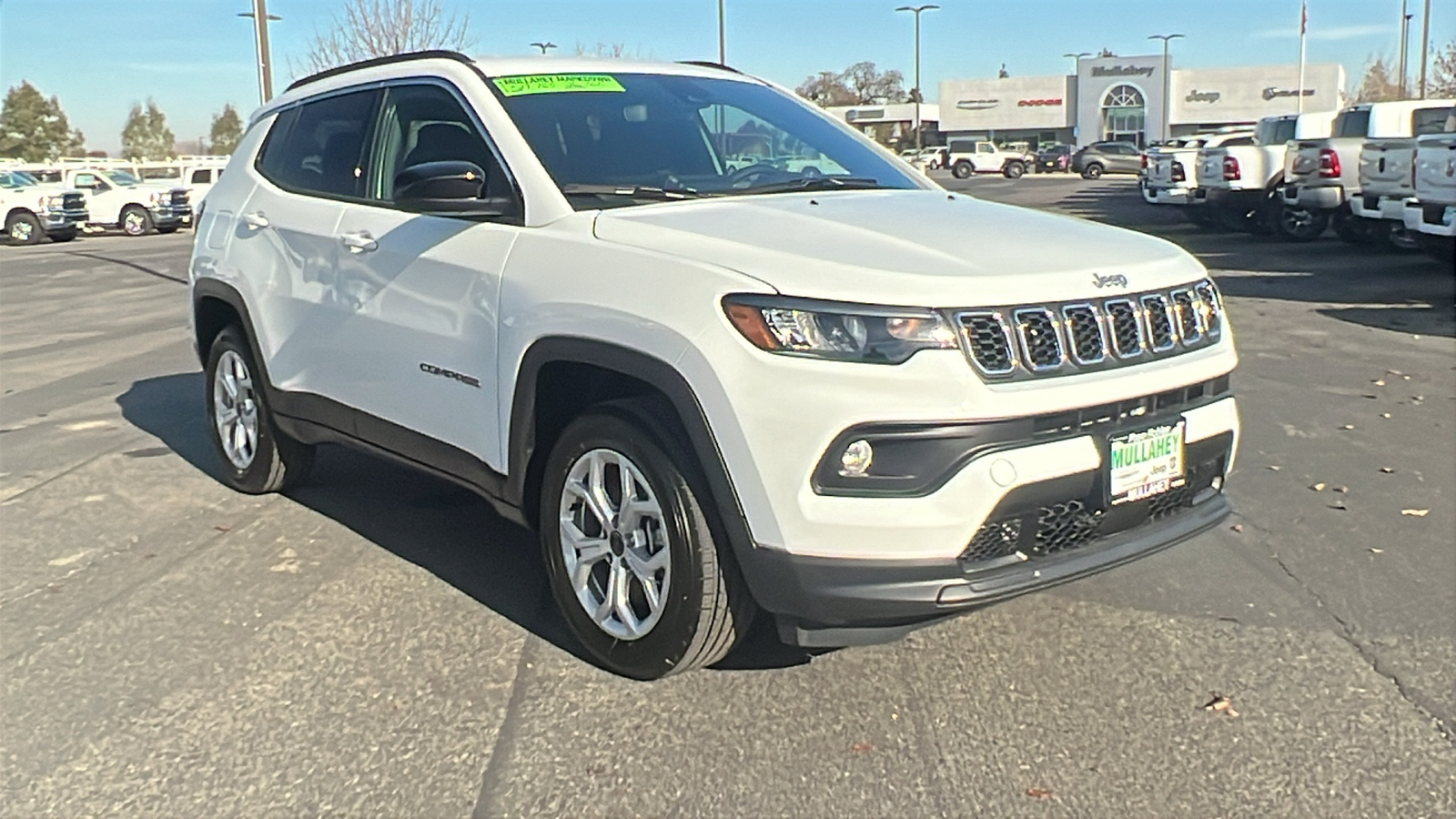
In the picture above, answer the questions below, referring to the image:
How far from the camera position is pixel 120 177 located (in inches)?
1238

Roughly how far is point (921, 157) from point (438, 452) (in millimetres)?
58187

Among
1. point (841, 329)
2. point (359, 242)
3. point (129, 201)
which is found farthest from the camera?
point (129, 201)

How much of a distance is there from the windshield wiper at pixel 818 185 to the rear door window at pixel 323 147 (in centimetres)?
159

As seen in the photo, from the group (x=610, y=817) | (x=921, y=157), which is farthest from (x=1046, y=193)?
(x=610, y=817)

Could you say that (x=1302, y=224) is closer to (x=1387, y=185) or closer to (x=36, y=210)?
(x=1387, y=185)

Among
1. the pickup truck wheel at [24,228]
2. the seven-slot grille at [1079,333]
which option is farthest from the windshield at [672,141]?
the pickup truck wheel at [24,228]

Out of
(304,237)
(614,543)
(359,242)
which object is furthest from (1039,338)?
(304,237)

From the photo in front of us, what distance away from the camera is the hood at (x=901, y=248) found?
324 cm

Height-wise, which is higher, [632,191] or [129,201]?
[632,191]

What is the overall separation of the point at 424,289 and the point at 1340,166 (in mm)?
14405

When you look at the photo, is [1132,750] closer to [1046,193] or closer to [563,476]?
[563,476]

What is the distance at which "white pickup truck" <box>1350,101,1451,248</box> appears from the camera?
13148 millimetres

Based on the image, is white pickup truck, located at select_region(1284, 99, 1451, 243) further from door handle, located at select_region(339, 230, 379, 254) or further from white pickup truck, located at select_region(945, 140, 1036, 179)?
white pickup truck, located at select_region(945, 140, 1036, 179)

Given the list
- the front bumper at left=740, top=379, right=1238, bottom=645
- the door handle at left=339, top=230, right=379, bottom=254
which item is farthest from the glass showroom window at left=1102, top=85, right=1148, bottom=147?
the front bumper at left=740, top=379, right=1238, bottom=645
